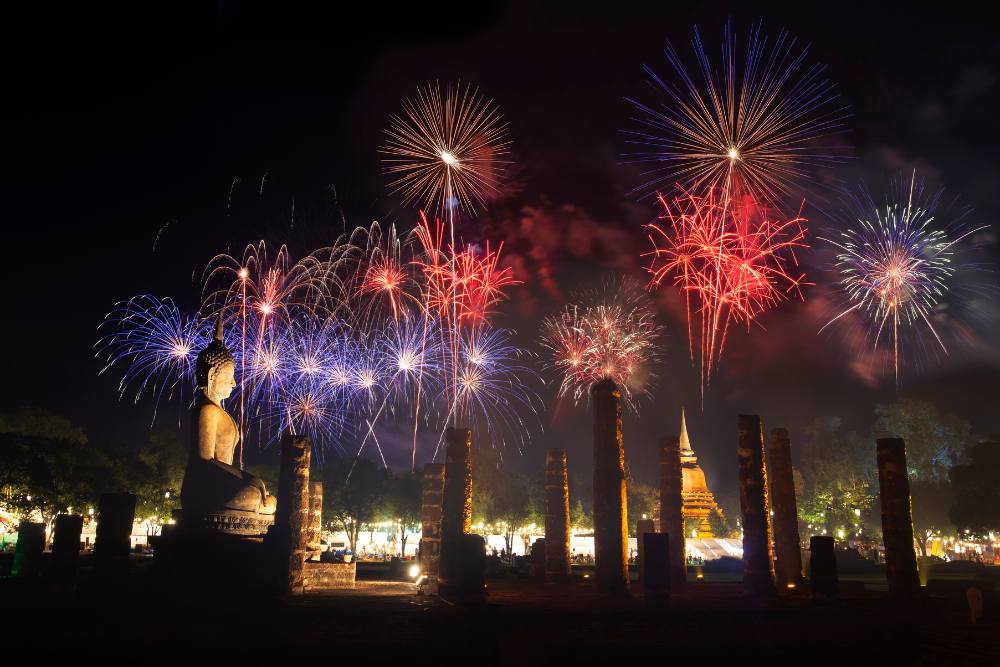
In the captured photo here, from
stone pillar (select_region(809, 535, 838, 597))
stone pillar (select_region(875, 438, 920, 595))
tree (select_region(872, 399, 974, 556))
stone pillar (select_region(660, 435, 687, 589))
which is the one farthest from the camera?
tree (select_region(872, 399, 974, 556))

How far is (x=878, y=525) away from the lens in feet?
200

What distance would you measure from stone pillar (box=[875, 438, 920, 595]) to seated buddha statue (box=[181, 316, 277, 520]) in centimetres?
1779

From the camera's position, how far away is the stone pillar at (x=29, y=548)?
71.4ft

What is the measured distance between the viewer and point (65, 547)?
19.1 m

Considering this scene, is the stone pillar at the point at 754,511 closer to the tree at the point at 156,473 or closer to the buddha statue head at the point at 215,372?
the buddha statue head at the point at 215,372

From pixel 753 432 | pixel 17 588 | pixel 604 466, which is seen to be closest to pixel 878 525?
pixel 753 432

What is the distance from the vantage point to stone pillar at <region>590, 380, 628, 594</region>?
17859mm

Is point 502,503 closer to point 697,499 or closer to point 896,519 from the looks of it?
point 697,499

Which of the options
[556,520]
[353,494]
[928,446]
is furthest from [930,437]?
[353,494]

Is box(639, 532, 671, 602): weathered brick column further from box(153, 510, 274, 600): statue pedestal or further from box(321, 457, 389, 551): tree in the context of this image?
box(321, 457, 389, 551): tree

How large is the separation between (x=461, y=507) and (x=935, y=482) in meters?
46.3

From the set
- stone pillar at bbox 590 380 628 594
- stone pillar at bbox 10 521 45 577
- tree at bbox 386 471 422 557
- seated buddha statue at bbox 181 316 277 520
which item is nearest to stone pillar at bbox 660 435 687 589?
stone pillar at bbox 590 380 628 594

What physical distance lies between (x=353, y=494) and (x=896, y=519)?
42.5m

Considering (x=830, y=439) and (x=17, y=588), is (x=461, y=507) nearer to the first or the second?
(x=17, y=588)
